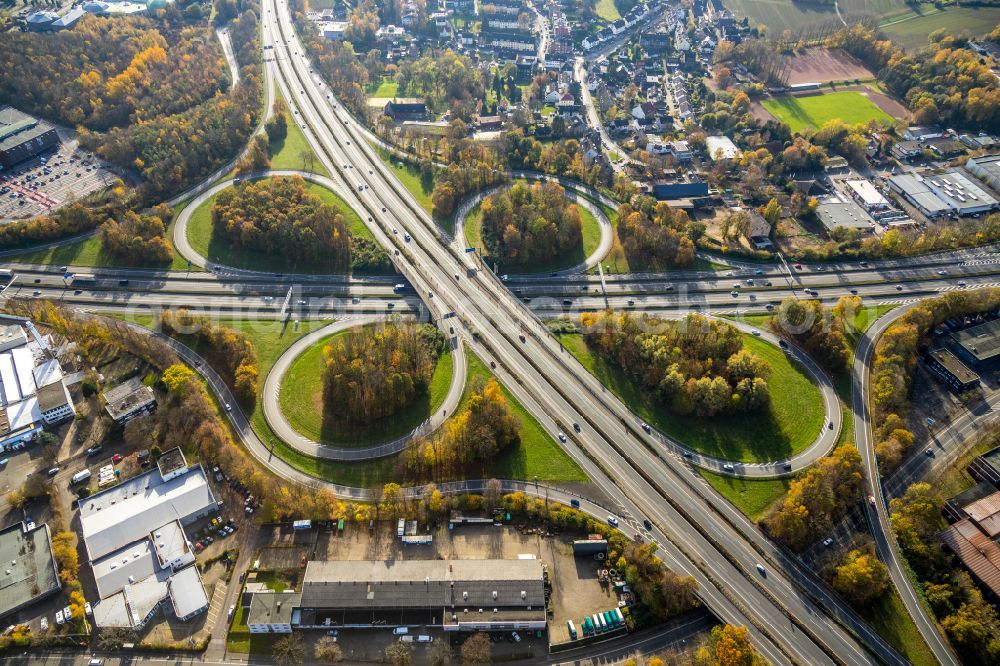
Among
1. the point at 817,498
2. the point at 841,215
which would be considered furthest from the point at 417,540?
the point at 841,215

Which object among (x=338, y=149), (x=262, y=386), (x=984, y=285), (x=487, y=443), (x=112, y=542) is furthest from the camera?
(x=338, y=149)

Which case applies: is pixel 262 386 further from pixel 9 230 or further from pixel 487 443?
pixel 9 230

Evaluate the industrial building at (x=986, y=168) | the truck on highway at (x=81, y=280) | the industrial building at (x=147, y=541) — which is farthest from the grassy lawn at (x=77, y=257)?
the industrial building at (x=986, y=168)

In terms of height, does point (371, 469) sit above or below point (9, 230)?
below

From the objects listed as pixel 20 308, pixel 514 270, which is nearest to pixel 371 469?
pixel 514 270

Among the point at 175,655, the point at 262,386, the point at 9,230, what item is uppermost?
the point at 9,230

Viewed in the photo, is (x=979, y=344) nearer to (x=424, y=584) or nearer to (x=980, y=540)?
(x=980, y=540)
